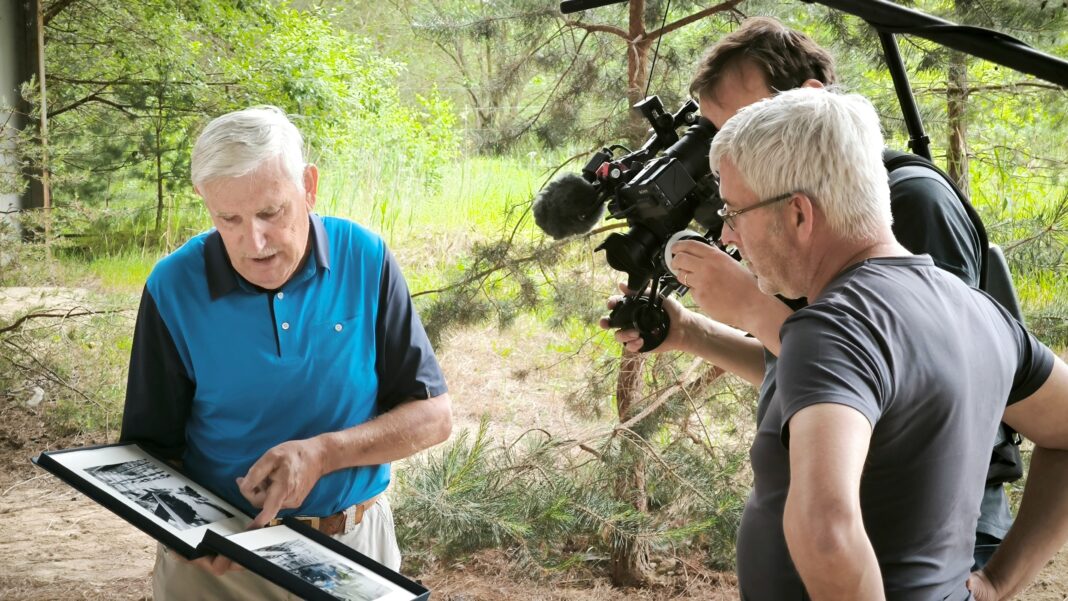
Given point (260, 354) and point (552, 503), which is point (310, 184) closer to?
point (260, 354)

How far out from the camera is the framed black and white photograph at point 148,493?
122 cm

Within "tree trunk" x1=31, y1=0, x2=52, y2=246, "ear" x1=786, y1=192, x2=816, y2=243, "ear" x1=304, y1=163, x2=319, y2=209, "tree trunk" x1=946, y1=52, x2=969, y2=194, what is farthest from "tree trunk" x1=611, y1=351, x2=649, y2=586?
"tree trunk" x1=31, y1=0, x2=52, y2=246

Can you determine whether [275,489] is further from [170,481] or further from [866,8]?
[866,8]

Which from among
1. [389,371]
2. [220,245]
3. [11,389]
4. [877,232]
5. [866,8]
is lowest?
[11,389]

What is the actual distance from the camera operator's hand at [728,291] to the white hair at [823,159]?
26cm

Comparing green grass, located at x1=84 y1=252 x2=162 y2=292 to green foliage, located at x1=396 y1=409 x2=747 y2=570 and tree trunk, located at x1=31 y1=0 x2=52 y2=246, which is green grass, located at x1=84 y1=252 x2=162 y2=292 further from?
green foliage, located at x1=396 y1=409 x2=747 y2=570

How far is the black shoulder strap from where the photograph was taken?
1.24 metres

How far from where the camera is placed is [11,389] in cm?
420

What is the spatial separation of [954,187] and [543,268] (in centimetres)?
215

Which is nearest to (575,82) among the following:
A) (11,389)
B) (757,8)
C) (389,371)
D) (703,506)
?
(757,8)

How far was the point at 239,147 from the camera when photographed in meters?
1.43

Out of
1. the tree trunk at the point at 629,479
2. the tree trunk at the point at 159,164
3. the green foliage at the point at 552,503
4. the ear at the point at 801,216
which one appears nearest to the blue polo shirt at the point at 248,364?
the ear at the point at 801,216

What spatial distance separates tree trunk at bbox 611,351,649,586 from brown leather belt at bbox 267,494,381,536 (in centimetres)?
167

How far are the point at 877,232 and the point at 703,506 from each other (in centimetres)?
214
